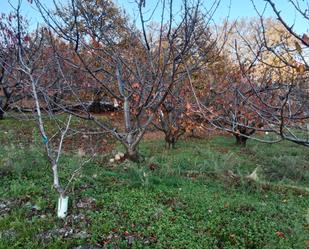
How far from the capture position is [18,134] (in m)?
10.3

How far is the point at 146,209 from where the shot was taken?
11.3 feet

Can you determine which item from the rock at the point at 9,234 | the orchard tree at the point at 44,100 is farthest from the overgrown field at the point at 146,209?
the orchard tree at the point at 44,100

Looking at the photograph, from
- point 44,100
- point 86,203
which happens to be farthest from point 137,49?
point 86,203

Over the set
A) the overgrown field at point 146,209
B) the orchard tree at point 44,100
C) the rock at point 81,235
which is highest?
the orchard tree at point 44,100

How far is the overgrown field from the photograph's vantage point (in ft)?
Answer: 9.50

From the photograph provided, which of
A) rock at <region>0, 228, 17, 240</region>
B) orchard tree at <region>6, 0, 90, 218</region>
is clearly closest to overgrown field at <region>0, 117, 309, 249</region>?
rock at <region>0, 228, 17, 240</region>

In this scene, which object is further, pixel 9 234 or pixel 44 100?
pixel 44 100

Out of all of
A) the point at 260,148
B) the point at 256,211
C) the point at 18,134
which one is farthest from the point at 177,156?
the point at 18,134

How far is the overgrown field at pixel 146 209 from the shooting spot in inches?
114

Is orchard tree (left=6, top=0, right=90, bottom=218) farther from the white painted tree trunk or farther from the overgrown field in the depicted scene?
the overgrown field

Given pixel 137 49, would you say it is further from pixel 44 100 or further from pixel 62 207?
pixel 62 207

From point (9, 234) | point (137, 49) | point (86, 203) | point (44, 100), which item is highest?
point (137, 49)

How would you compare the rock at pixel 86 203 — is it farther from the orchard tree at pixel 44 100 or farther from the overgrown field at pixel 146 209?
the orchard tree at pixel 44 100

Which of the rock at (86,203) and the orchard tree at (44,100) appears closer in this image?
the orchard tree at (44,100)
